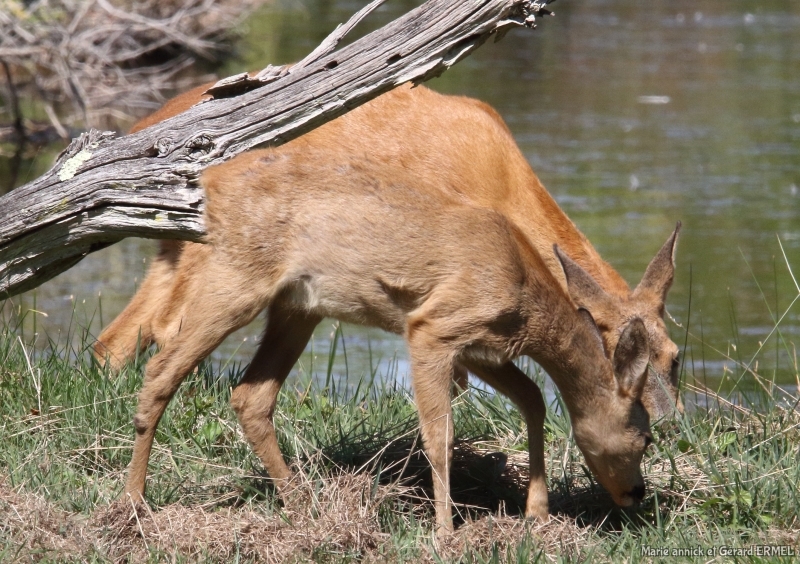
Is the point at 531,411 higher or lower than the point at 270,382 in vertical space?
lower

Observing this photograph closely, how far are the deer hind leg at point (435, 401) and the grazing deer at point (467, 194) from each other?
1.44 metres

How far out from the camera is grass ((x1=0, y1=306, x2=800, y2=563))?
506 centimetres

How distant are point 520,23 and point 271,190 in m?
1.41

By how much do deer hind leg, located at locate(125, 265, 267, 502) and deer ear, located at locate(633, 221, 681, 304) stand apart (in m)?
2.50

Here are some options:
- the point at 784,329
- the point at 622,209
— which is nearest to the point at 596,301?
the point at 784,329

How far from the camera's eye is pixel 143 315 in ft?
25.7

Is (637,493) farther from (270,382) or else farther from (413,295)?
(270,382)

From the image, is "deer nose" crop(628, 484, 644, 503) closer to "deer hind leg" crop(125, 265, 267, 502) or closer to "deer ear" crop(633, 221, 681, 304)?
"deer ear" crop(633, 221, 681, 304)

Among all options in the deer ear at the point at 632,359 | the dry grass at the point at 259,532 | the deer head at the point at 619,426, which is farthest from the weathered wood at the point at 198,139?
the deer head at the point at 619,426

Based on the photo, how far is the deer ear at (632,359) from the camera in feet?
17.3

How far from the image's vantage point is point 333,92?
19.3 feet

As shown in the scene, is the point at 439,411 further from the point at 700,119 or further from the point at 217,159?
the point at 700,119

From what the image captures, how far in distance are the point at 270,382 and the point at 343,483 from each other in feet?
2.25

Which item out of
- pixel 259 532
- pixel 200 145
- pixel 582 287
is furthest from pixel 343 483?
pixel 200 145
